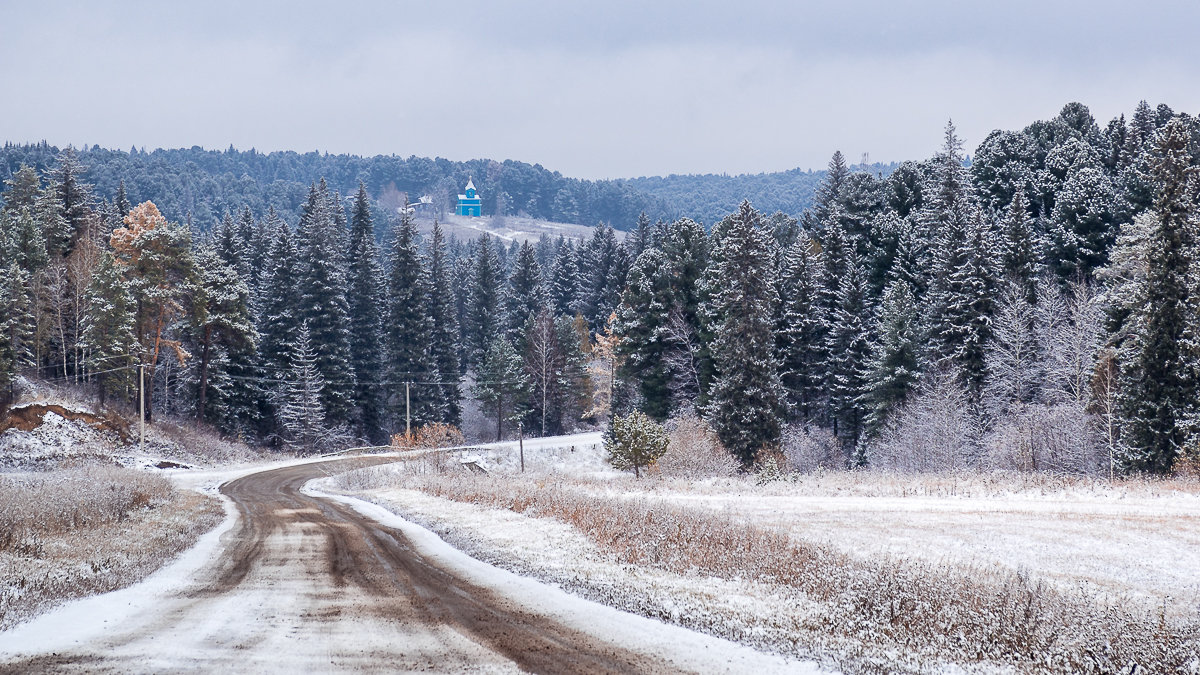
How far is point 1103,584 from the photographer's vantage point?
47.1 ft

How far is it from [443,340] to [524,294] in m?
19.7

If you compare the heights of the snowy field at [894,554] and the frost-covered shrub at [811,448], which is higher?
the snowy field at [894,554]

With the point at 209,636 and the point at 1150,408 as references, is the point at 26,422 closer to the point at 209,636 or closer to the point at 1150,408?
the point at 209,636

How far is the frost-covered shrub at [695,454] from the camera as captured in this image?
159ft

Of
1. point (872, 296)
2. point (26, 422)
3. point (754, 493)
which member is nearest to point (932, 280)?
point (872, 296)

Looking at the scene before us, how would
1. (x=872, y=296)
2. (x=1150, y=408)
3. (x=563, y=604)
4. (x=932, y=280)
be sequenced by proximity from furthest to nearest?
(x=872, y=296) → (x=932, y=280) → (x=1150, y=408) → (x=563, y=604)

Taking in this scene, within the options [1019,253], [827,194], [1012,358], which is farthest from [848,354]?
[827,194]

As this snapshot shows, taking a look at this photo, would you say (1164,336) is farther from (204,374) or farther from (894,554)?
(204,374)

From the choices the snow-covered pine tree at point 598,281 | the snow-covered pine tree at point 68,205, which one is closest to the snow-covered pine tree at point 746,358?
the snow-covered pine tree at point 598,281

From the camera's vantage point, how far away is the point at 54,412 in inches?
2085

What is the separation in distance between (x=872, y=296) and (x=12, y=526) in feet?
204

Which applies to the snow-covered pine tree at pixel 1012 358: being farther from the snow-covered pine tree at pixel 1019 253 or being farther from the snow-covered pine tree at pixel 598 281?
the snow-covered pine tree at pixel 598 281

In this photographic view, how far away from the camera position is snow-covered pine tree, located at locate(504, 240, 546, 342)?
100000 mm

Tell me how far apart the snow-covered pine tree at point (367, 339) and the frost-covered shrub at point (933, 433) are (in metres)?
45.1
